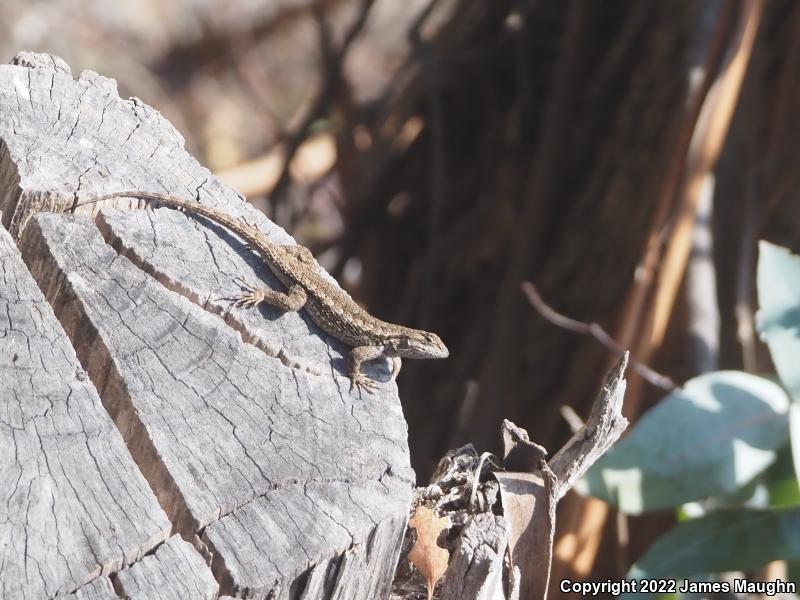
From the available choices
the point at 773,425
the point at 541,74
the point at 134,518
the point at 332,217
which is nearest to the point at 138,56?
the point at 332,217

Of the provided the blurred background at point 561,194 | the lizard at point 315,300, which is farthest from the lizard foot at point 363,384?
the blurred background at point 561,194

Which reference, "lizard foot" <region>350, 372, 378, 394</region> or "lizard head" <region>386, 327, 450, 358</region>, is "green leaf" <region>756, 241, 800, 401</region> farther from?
"lizard foot" <region>350, 372, 378, 394</region>

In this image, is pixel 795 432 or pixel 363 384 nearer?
pixel 363 384

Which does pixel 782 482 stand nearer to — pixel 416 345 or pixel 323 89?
pixel 416 345

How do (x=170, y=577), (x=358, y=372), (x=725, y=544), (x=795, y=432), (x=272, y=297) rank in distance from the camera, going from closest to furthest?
1. (x=170, y=577)
2. (x=358, y=372)
3. (x=272, y=297)
4. (x=795, y=432)
5. (x=725, y=544)

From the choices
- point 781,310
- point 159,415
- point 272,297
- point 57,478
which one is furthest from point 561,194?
point 57,478

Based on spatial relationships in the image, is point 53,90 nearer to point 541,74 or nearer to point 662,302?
point 662,302
